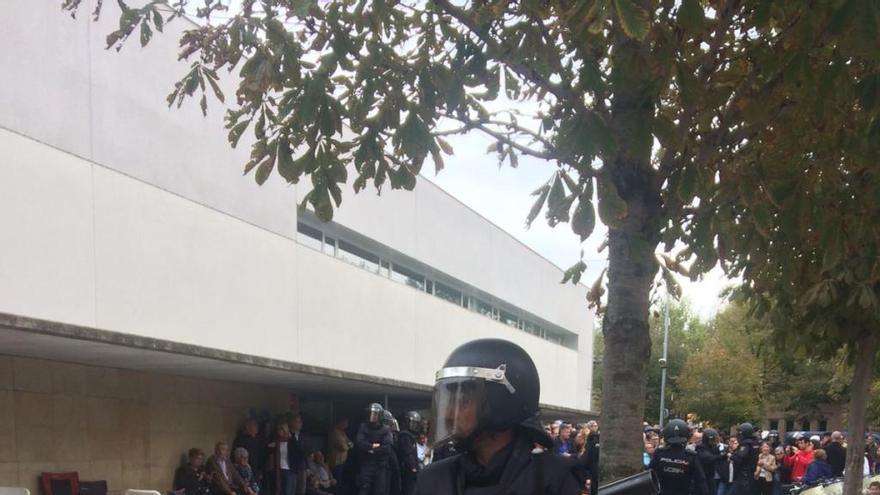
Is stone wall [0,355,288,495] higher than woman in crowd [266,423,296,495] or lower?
higher

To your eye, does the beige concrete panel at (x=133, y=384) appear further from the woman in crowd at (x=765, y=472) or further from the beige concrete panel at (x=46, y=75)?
the woman in crowd at (x=765, y=472)

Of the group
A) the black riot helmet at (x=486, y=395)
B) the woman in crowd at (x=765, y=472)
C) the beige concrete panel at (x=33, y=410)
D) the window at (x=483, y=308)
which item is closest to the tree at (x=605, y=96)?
the black riot helmet at (x=486, y=395)

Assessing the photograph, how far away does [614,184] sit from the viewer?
16.8 feet

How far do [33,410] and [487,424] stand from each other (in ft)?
31.7

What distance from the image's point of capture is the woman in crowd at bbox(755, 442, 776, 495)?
58.2 ft

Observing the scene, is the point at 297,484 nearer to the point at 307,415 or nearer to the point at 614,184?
the point at 307,415

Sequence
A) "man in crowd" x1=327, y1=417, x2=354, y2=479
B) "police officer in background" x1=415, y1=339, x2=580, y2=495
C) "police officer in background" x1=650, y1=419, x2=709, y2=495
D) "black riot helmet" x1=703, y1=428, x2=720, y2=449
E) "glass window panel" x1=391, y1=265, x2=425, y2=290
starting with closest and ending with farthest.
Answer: "police officer in background" x1=415, y1=339, x2=580, y2=495 → "police officer in background" x1=650, y1=419, x2=709, y2=495 → "black riot helmet" x1=703, y1=428, x2=720, y2=449 → "man in crowd" x1=327, y1=417, x2=354, y2=479 → "glass window panel" x1=391, y1=265, x2=425, y2=290

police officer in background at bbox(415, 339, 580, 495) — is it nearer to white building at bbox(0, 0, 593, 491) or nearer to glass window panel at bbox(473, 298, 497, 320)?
white building at bbox(0, 0, 593, 491)

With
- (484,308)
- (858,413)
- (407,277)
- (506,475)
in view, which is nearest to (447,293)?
(407,277)

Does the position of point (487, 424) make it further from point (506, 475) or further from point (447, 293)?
point (447, 293)

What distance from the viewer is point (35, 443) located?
11.3 meters

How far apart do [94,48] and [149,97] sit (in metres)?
1.35

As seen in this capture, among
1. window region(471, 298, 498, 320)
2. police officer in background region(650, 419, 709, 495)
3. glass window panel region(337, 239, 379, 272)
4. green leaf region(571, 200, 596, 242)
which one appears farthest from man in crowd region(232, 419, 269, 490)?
window region(471, 298, 498, 320)

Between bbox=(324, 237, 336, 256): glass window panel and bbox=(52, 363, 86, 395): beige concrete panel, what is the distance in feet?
27.4
